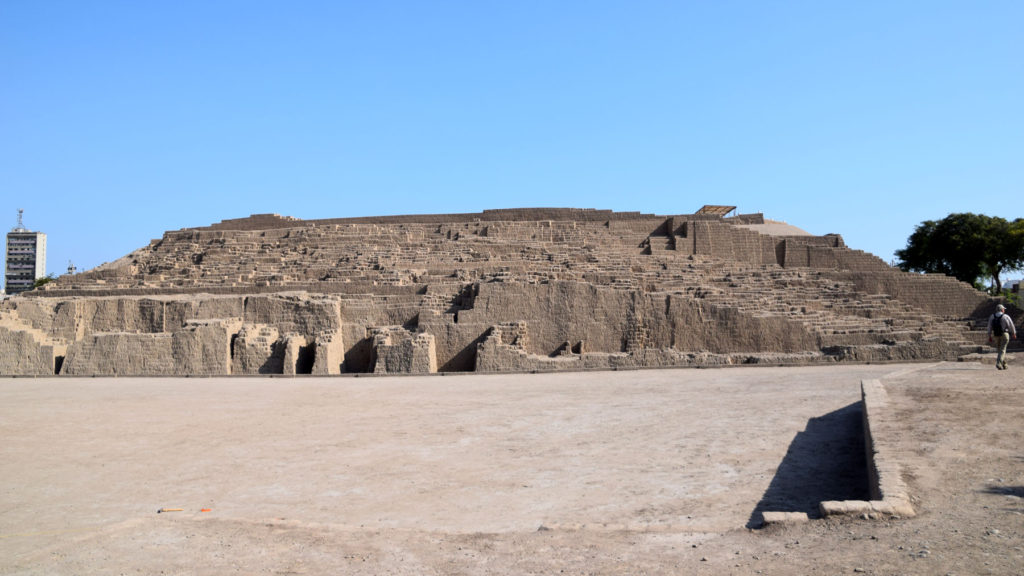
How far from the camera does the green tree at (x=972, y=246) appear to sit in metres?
33.3

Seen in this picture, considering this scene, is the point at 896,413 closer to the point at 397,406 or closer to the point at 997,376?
the point at 997,376

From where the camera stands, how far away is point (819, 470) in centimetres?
714

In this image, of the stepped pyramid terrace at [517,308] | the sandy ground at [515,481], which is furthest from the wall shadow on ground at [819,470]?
the stepped pyramid terrace at [517,308]

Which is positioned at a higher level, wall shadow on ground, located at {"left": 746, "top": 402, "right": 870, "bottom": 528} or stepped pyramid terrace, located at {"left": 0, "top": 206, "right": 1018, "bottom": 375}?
stepped pyramid terrace, located at {"left": 0, "top": 206, "right": 1018, "bottom": 375}

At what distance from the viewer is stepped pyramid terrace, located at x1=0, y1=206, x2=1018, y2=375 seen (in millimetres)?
18281

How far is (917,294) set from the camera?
21.8m

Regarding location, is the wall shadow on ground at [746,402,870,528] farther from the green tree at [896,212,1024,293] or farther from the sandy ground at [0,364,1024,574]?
the green tree at [896,212,1024,293]

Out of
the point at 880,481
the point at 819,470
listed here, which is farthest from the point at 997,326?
the point at 880,481

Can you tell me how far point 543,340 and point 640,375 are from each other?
13.8 feet

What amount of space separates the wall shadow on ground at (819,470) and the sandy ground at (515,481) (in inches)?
1.3

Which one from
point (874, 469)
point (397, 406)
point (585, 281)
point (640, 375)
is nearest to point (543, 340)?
point (585, 281)

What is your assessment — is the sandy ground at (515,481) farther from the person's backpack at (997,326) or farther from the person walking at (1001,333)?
the person's backpack at (997,326)

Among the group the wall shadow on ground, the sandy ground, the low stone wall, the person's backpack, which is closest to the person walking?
the person's backpack

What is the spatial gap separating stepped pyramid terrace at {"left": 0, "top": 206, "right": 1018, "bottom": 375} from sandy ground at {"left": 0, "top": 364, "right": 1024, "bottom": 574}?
228 inches
